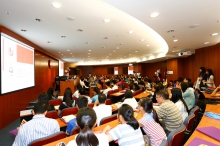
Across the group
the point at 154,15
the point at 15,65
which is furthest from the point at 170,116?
the point at 15,65

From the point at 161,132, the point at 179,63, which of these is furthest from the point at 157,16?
the point at 179,63

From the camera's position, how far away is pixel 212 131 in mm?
1928

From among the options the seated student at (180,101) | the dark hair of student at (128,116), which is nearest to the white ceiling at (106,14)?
the seated student at (180,101)

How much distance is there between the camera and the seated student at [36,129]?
1.81 meters

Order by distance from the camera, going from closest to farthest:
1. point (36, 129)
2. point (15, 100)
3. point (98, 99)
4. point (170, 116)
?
point (36, 129)
point (170, 116)
point (98, 99)
point (15, 100)

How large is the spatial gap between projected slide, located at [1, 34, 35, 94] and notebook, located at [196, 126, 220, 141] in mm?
5256

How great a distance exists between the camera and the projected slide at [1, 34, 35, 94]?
429 centimetres

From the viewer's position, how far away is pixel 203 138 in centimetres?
175

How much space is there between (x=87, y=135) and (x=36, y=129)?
3.60 ft

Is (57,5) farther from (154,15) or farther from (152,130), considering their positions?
(152,130)

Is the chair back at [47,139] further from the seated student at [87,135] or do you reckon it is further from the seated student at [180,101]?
the seated student at [180,101]

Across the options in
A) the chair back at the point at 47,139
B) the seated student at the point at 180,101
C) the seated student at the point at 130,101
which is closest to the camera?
the chair back at the point at 47,139

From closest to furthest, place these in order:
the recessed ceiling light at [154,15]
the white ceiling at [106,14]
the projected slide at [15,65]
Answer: the white ceiling at [106,14] → the recessed ceiling light at [154,15] → the projected slide at [15,65]

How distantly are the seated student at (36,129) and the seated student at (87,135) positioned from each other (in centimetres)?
68
